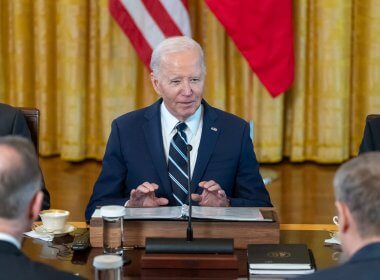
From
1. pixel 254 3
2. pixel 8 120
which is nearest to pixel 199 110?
pixel 8 120

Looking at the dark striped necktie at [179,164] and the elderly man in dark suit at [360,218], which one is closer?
the elderly man in dark suit at [360,218]

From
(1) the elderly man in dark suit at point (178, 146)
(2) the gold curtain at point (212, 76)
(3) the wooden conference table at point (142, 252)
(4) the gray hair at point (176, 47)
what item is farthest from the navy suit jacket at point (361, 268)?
(2) the gold curtain at point (212, 76)

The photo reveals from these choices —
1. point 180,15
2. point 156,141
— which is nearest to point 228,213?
point 156,141

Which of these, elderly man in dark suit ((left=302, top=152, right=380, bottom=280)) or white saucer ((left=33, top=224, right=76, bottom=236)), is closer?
elderly man in dark suit ((left=302, top=152, right=380, bottom=280))

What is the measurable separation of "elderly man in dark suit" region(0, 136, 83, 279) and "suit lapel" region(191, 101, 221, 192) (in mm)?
1517

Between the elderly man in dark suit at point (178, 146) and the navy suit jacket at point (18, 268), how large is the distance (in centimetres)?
144

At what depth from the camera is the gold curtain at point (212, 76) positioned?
262 inches

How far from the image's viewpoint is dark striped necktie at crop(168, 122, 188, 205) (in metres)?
3.41

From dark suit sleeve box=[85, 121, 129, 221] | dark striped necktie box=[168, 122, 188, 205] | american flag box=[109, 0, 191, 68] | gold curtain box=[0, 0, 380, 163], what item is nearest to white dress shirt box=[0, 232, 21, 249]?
dark suit sleeve box=[85, 121, 129, 221]

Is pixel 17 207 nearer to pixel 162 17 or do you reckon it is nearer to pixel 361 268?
pixel 361 268

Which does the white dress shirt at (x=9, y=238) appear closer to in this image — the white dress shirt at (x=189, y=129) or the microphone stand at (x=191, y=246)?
the microphone stand at (x=191, y=246)

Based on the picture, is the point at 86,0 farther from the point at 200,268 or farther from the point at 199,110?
the point at 200,268

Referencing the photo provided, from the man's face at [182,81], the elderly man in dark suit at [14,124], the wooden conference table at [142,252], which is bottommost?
the wooden conference table at [142,252]

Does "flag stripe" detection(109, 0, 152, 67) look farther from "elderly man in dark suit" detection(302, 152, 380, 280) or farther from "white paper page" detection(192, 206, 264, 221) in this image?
"elderly man in dark suit" detection(302, 152, 380, 280)
